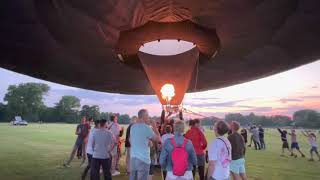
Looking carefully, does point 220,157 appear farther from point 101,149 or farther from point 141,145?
point 101,149

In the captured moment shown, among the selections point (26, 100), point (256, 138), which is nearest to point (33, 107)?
point (26, 100)

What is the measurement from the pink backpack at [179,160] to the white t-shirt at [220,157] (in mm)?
409

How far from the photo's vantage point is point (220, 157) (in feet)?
15.0

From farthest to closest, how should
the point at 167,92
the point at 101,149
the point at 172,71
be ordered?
1. the point at 172,71
2. the point at 167,92
3. the point at 101,149

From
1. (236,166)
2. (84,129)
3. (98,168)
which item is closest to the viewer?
(236,166)

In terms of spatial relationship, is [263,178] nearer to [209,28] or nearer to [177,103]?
[177,103]

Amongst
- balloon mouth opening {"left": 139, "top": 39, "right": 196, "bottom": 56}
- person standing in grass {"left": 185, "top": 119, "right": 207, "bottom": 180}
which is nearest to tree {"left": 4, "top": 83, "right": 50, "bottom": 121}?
balloon mouth opening {"left": 139, "top": 39, "right": 196, "bottom": 56}

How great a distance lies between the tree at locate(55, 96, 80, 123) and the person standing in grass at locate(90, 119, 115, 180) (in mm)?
82046

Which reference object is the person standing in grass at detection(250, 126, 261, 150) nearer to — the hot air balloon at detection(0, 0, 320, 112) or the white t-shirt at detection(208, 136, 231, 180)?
the hot air balloon at detection(0, 0, 320, 112)

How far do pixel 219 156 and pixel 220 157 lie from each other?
0.10ft

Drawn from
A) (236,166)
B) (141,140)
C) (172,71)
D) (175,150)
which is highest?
(172,71)

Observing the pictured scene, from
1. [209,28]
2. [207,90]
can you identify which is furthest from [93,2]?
[207,90]

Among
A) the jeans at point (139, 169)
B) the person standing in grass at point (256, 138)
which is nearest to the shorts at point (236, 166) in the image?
the jeans at point (139, 169)

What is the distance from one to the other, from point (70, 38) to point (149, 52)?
244 cm
